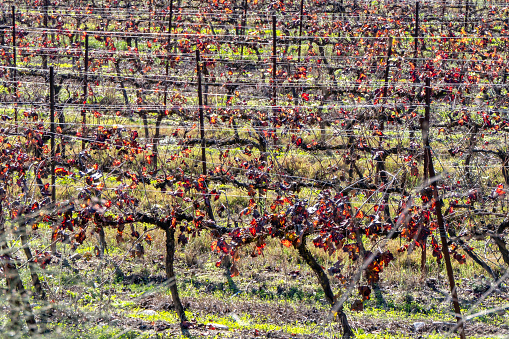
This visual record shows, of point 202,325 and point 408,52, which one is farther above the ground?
point 408,52

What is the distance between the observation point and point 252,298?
6777 millimetres

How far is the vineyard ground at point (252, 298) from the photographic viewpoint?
5.90 metres

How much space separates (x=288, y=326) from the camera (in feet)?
20.0

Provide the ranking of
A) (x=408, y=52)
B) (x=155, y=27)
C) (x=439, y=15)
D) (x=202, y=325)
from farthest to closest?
(x=439, y=15), (x=155, y=27), (x=408, y=52), (x=202, y=325)

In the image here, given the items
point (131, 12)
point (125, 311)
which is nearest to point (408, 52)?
point (131, 12)

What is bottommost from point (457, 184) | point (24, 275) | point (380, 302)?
point (380, 302)

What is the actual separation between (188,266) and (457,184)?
11.7 ft

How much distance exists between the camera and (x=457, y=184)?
755cm

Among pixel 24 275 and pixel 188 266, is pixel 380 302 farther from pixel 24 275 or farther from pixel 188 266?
pixel 24 275

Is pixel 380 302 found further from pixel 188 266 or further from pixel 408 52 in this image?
pixel 408 52

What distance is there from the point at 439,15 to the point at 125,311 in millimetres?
15082

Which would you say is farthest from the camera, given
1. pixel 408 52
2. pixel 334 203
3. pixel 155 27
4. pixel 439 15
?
pixel 439 15

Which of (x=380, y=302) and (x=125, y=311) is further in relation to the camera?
(x=380, y=302)

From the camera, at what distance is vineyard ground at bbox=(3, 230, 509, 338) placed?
5.90 meters
